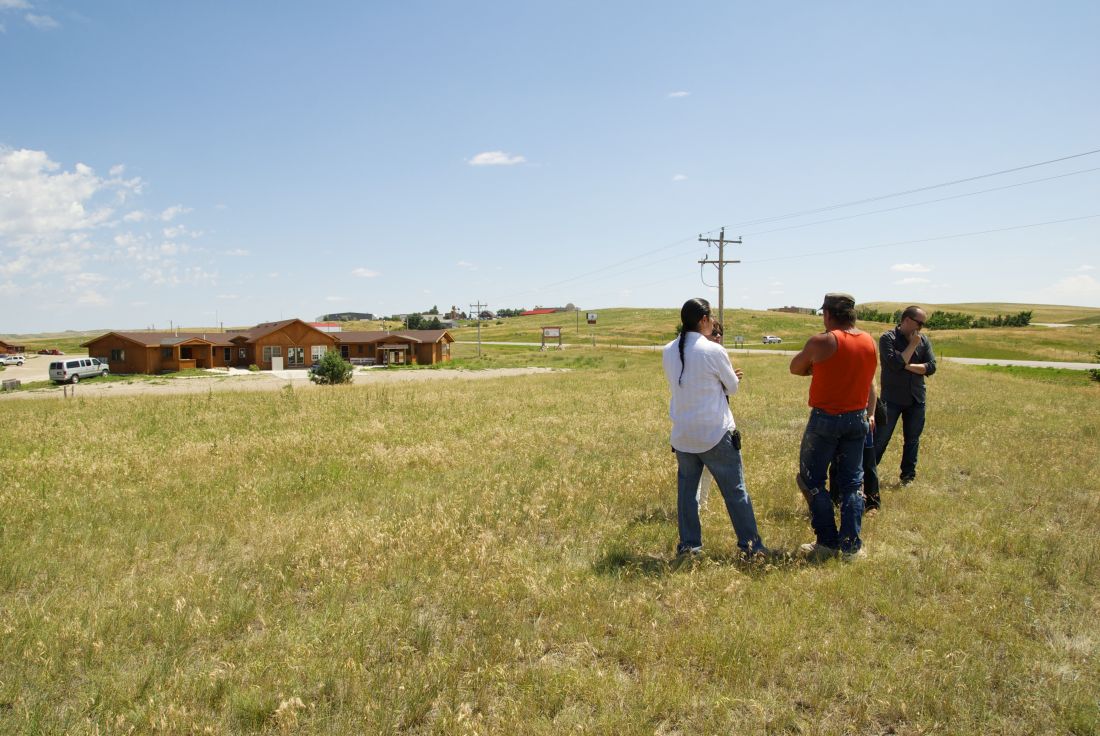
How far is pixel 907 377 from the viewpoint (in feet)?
25.5

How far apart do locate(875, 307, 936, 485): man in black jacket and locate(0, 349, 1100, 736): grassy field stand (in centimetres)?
66

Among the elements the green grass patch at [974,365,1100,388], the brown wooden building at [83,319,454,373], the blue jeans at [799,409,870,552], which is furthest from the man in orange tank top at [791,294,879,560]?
the brown wooden building at [83,319,454,373]

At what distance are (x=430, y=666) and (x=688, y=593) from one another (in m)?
2.08

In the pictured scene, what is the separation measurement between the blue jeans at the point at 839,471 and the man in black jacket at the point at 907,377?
246 centimetres

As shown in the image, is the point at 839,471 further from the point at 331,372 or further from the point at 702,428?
the point at 331,372

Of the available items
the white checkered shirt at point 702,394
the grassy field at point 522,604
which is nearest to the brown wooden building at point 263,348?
the grassy field at point 522,604

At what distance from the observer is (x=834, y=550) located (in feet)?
17.5

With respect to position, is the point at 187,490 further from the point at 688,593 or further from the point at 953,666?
the point at 953,666

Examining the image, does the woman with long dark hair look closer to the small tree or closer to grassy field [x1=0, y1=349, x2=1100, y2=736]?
grassy field [x1=0, y1=349, x2=1100, y2=736]

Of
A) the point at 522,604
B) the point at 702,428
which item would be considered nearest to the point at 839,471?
the point at 702,428

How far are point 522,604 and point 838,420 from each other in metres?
3.32

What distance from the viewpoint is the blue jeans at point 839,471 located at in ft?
17.4

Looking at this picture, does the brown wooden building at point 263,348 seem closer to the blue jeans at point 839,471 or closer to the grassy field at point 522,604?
the grassy field at point 522,604

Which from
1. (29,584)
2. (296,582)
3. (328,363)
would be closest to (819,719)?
(296,582)
